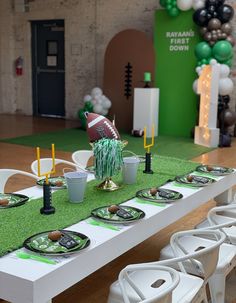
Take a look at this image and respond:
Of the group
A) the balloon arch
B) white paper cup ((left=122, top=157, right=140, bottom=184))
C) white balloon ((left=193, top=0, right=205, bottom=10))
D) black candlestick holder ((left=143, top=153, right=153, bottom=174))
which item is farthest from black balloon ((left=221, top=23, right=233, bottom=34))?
white paper cup ((left=122, top=157, right=140, bottom=184))

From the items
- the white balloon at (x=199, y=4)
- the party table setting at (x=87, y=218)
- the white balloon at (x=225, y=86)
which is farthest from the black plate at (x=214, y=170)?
the white balloon at (x=199, y=4)

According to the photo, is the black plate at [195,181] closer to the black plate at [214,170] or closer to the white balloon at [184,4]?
the black plate at [214,170]

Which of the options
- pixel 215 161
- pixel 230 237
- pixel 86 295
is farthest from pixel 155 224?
pixel 215 161

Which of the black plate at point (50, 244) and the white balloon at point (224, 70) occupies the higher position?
the white balloon at point (224, 70)

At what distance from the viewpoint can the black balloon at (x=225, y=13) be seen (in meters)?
7.80

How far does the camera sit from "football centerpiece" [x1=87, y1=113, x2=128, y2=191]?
2.38 meters

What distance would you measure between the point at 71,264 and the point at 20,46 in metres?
10.5

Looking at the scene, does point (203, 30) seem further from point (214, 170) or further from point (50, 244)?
point (50, 244)

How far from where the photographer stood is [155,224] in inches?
86.0

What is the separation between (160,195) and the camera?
2.42 meters

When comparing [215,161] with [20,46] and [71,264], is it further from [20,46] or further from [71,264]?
[20,46]

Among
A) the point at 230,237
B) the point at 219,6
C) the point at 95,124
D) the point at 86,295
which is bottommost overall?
the point at 86,295

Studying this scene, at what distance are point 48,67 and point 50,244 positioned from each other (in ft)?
32.8

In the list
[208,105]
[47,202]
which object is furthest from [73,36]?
[47,202]
